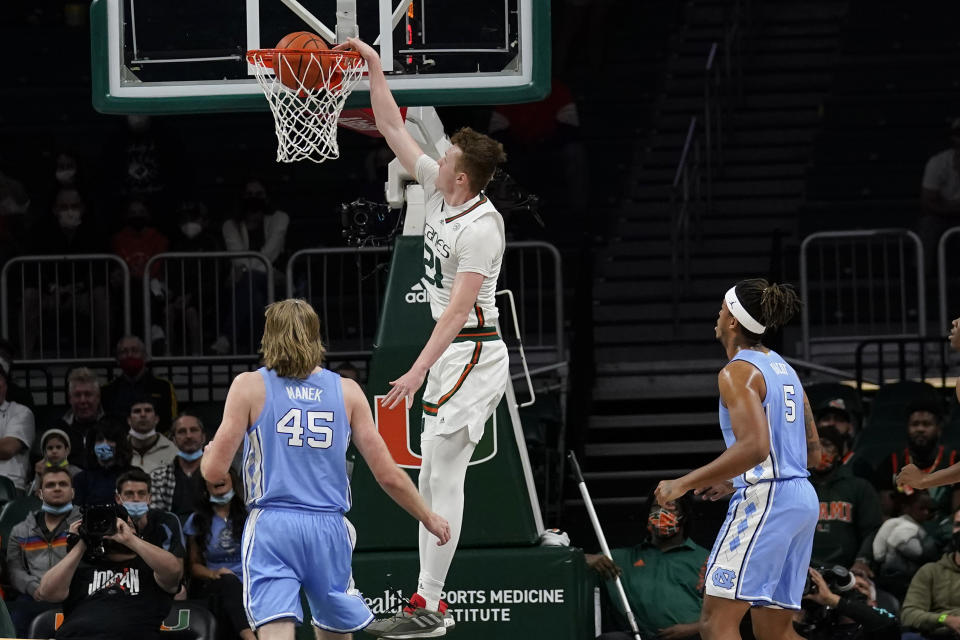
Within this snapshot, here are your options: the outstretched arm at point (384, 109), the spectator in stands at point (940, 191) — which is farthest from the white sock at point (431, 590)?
the spectator in stands at point (940, 191)

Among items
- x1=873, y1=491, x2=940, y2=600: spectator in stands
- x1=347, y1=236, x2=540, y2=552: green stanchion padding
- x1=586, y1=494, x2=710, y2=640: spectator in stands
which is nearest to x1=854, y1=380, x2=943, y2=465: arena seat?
x1=873, y1=491, x2=940, y2=600: spectator in stands

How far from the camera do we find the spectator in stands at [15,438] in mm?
12633

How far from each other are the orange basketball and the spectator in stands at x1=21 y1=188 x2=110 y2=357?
21.7 ft

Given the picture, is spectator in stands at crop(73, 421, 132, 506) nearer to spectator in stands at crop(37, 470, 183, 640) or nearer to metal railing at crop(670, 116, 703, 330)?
spectator in stands at crop(37, 470, 183, 640)

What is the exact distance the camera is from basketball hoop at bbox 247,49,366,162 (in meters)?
8.50

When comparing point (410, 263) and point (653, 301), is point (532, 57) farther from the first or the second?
point (653, 301)

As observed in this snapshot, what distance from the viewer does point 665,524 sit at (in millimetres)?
10477

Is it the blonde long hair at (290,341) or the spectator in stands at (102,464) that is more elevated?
the blonde long hair at (290,341)

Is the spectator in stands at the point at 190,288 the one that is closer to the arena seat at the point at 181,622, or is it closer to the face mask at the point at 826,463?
the arena seat at the point at 181,622

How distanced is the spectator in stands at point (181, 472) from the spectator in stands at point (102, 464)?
254mm

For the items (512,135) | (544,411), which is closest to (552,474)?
(544,411)

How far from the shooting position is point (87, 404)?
1290 centimetres

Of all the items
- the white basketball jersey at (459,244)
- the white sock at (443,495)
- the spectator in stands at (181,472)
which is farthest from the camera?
the spectator in stands at (181,472)

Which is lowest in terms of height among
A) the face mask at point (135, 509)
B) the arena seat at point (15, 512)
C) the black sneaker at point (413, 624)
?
the black sneaker at point (413, 624)
